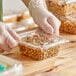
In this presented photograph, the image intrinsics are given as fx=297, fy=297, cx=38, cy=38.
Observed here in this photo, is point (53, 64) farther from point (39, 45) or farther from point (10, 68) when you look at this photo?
point (10, 68)

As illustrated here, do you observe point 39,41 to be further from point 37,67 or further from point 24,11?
point 24,11

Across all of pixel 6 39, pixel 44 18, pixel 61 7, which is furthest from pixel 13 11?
pixel 6 39

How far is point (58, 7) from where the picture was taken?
4.63ft

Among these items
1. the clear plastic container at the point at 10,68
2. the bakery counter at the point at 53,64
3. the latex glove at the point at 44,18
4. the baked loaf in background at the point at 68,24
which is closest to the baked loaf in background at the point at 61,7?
the baked loaf in background at the point at 68,24

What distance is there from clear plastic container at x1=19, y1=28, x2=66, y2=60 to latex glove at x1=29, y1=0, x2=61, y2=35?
6cm

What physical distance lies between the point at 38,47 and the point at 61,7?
1.45 feet

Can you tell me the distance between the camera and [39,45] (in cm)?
103

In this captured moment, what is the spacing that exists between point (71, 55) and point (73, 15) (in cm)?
36

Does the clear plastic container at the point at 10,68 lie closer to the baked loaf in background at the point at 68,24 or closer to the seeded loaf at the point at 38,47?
the seeded loaf at the point at 38,47

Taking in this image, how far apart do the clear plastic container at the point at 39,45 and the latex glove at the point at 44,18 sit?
6 cm

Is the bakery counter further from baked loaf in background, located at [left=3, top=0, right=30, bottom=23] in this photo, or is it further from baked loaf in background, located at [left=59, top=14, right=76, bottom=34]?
baked loaf in background, located at [left=3, top=0, right=30, bottom=23]

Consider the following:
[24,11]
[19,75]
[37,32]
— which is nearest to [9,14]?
[24,11]

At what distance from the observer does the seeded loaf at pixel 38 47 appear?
3.33 feet

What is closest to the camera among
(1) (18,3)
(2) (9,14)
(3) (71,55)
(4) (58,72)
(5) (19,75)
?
(5) (19,75)
